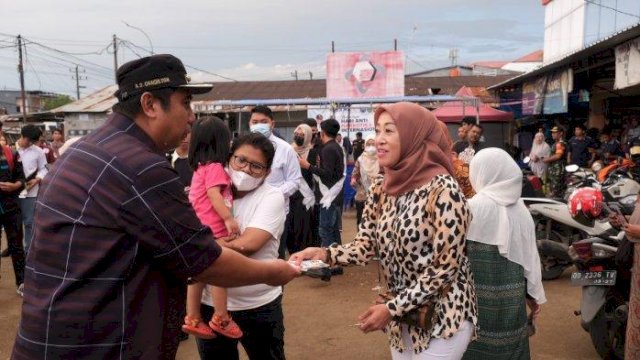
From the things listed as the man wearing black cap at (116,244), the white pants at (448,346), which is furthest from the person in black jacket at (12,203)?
the white pants at (448,346)

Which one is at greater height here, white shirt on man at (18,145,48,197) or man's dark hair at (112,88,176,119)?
man's dark hair at (112,88,176,119)

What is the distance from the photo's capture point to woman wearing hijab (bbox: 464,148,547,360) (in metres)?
2.97

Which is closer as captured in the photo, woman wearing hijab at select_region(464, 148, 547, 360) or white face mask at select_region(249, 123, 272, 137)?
woman wearing hijab at select_region(464, 148, 547, 360)

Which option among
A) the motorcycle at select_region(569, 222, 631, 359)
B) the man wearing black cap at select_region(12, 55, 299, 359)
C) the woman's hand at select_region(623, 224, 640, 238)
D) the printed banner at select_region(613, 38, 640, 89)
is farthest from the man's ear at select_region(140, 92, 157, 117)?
the printed banner at select_region(613, 38, 640, 89)

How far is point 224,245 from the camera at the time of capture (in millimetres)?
2781

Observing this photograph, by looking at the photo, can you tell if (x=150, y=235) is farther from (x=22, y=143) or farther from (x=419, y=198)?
(x=22, y=143)

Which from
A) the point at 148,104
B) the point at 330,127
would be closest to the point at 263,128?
the point at 330,127

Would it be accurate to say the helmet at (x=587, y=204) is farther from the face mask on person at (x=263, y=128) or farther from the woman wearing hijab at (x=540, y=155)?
the woman wearing hijab at (x=540, y=155)

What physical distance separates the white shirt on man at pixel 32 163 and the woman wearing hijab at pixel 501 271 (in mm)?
5745

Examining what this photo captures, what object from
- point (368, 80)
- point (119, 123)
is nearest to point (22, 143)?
point (119, 123)

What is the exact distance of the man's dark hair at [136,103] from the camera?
5.67 ft

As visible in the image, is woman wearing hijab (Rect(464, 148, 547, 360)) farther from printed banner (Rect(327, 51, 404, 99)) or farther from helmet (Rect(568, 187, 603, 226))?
printed banner (Rect(327, 51, 404, 99))

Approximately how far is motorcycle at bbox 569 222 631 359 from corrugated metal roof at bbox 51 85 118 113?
82.9ft

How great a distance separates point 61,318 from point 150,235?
345 millimetres
